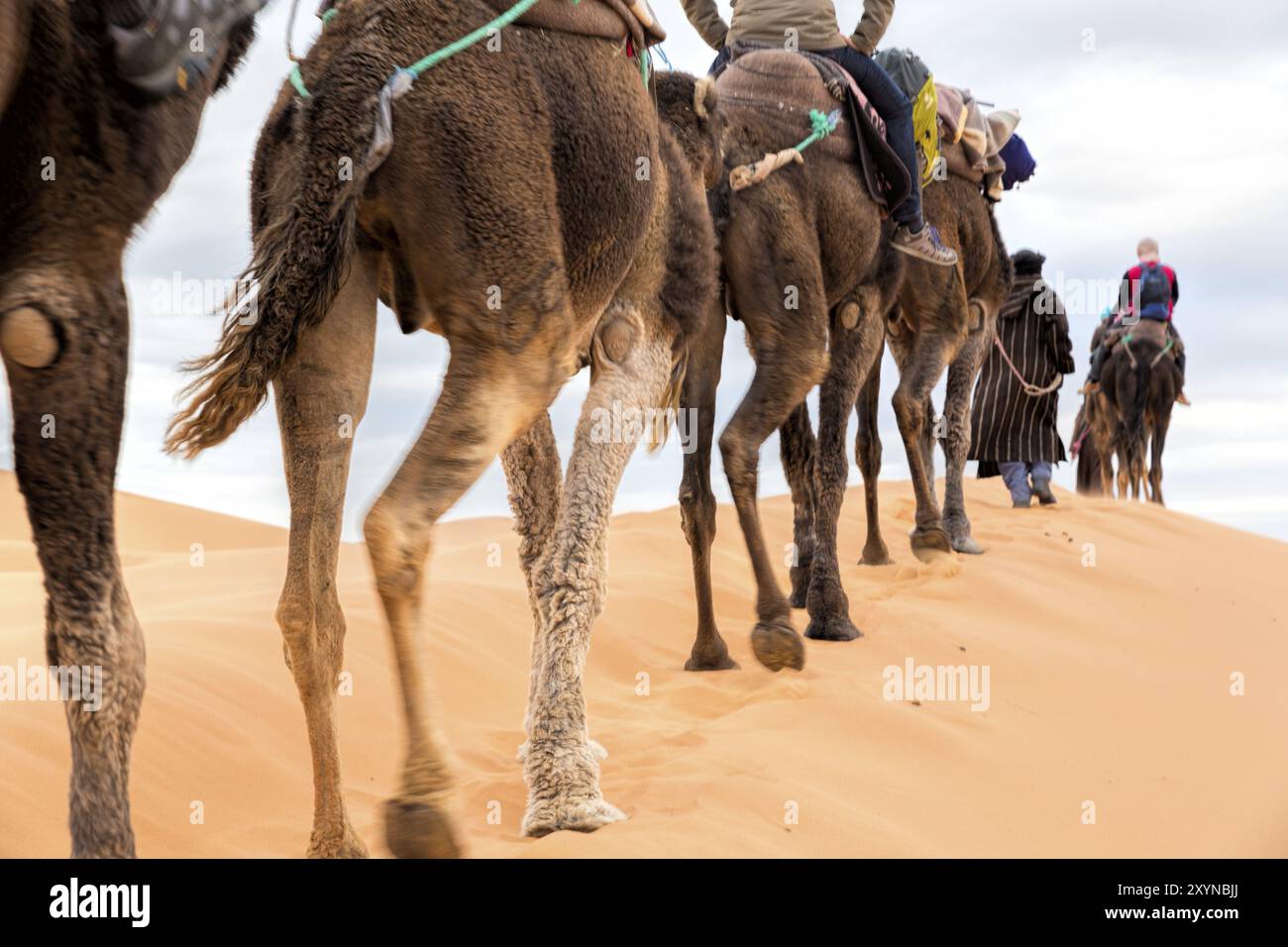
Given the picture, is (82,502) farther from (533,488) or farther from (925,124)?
(925,124)

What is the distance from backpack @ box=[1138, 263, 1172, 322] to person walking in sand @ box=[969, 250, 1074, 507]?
2697mm

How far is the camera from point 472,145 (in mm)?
3453

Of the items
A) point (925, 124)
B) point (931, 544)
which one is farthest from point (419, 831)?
point (931, 544)

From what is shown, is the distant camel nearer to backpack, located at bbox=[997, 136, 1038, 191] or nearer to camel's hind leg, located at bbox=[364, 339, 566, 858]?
backpack, located at bbox=[997, 136, 1038, 191]

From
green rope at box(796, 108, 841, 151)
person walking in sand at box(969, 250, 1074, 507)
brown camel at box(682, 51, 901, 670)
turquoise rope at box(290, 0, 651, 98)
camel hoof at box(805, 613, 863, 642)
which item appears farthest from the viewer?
person walking in sand at box(969, 250, 1074, 507)

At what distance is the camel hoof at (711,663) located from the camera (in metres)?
6.70

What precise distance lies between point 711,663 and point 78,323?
4.40 metres

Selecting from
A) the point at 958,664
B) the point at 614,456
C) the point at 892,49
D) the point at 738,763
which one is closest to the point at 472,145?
the point at 614,456

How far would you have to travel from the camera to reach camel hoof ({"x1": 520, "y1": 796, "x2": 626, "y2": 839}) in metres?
3.99

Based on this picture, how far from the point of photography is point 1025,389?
14656 mm

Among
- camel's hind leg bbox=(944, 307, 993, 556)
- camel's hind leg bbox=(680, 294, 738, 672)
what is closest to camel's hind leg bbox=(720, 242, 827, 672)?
camel's hind leg bbox=(680, 294, 738, 672)

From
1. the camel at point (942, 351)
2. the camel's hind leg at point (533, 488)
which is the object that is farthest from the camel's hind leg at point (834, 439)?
the camel's hind leg at point (533, 488)

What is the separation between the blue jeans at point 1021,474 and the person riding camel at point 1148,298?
11.2ft
